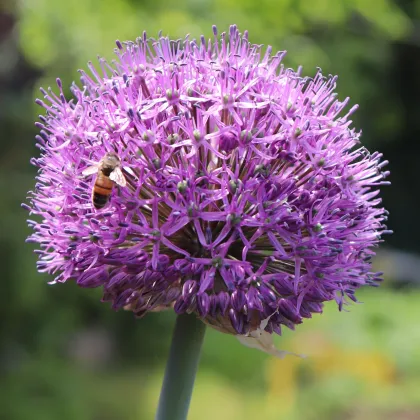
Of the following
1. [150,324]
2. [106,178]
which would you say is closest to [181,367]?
[106,178]

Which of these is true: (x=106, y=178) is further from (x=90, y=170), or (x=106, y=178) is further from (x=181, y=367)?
(x=181, y=367)

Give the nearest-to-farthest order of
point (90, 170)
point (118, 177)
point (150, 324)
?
point (118, 177)
point (90, 170)
point (150, 324)

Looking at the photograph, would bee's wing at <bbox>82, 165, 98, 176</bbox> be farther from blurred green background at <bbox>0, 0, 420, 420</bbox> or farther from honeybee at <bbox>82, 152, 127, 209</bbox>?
blurred green background at <bbox>0, 0, 420, 420</bbox>

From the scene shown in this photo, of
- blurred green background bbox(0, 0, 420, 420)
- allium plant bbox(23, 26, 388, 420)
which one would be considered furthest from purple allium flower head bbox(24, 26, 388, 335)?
blurred green background bbox(0, 0, 420, 420)

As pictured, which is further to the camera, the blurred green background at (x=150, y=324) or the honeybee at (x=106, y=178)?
the blurred green background at (x=150, y=324)

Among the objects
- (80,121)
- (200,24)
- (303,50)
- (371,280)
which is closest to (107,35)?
(200,24)

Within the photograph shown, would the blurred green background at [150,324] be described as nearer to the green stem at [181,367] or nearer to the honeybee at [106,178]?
the honeybee at [106,178]

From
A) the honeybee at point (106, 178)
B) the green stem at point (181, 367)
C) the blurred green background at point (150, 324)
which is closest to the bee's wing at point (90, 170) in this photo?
the honeybee at point (106, 178)
